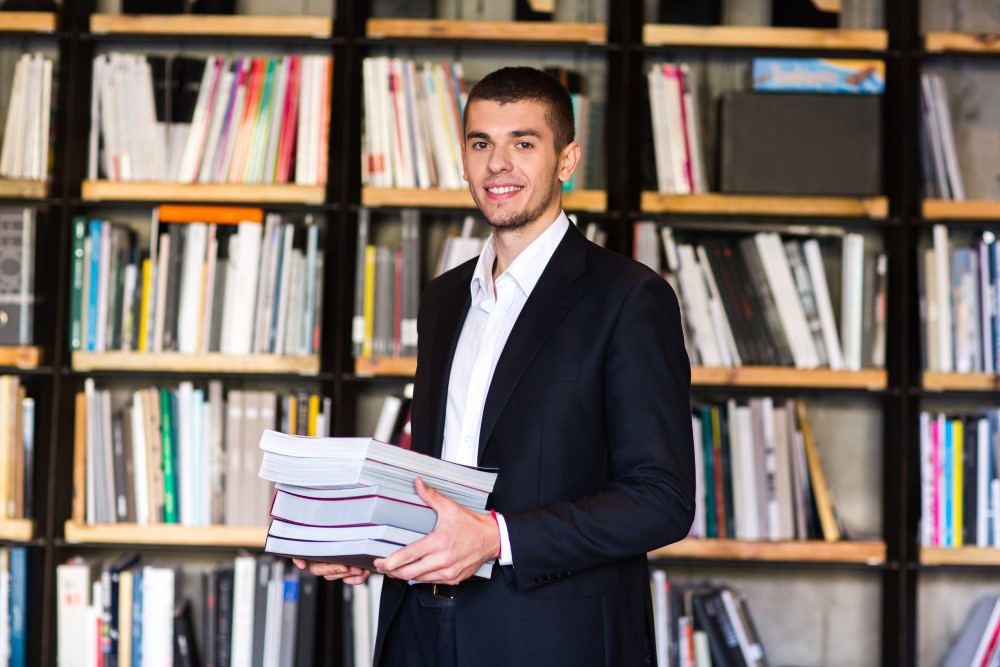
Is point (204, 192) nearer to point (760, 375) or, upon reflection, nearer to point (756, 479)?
point (760, 375)

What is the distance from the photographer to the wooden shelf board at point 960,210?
3.02m

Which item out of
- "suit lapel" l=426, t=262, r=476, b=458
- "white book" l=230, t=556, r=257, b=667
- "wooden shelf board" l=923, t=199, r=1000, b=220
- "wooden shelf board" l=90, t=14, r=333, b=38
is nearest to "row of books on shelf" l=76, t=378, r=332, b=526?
"white book" l=230, t=556, r=257, b=667

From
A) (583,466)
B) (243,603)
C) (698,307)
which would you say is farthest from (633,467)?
(243,603)

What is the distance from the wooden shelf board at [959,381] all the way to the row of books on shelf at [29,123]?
2.57 meters

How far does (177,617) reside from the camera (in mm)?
3004

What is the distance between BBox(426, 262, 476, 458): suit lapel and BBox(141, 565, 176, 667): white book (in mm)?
1590

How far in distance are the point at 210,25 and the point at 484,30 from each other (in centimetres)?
79

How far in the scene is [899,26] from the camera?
310 cm

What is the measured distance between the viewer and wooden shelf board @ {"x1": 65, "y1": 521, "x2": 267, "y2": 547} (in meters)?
2.98

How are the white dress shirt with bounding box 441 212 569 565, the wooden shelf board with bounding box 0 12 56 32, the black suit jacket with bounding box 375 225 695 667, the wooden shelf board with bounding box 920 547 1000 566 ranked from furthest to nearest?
1. the wooden shelf board with bounding box 0 12 56 32
2. the wooden shelf board with bounding box 920 547 1000 566
3. the white dress shirt with bounding box 441 212 569 565
4. the black suit jacket with bounding box 375 225 695 667

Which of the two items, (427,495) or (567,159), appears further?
(567,159)

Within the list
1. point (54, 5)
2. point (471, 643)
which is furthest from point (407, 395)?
point (471, 643)

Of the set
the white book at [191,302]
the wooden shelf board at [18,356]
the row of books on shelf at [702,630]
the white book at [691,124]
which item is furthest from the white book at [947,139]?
the wooden shelf board at [18,356]

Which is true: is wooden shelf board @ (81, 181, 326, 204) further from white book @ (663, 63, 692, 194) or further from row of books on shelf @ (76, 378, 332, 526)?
white book @ (663, 63, 692, 194)
